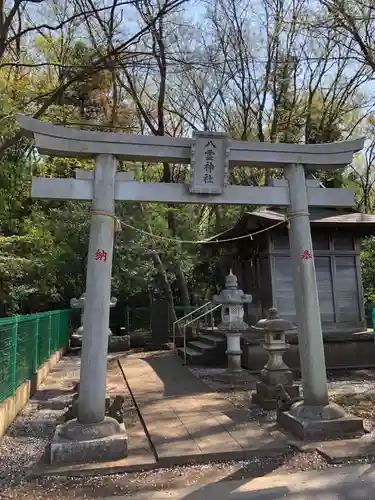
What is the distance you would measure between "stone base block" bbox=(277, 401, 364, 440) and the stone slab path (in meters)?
0.28

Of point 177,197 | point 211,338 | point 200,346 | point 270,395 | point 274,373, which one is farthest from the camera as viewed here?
point 211,338

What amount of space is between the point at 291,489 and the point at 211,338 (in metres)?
8.54

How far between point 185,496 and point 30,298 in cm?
1631

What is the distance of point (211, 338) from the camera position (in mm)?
12641

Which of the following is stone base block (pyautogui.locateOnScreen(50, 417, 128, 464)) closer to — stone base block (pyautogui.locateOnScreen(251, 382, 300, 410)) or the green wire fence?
the green wire fence

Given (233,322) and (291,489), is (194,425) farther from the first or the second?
(233,322)

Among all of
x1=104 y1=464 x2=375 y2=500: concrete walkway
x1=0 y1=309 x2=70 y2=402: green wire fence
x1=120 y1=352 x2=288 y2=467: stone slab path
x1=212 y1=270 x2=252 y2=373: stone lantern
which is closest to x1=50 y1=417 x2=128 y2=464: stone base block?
x1=120 y1=352 x2=288 y2=467: stone slab path

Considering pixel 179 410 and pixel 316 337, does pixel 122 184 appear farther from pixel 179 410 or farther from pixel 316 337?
pixel 179 410

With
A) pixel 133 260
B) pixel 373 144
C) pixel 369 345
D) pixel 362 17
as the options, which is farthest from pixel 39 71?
pixel 373 144

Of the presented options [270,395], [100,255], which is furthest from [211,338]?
[100,255]

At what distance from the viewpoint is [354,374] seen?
10.5 metres

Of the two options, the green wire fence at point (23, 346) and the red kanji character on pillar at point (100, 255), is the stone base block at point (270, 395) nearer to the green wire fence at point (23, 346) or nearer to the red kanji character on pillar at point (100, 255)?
the red kanji character on pillar at point (100, 255)

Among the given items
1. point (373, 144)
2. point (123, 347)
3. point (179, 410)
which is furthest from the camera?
point (373, 144)

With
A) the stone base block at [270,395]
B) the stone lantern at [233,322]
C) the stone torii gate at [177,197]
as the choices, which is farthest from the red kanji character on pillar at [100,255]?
the stone lantern at [233,322]
